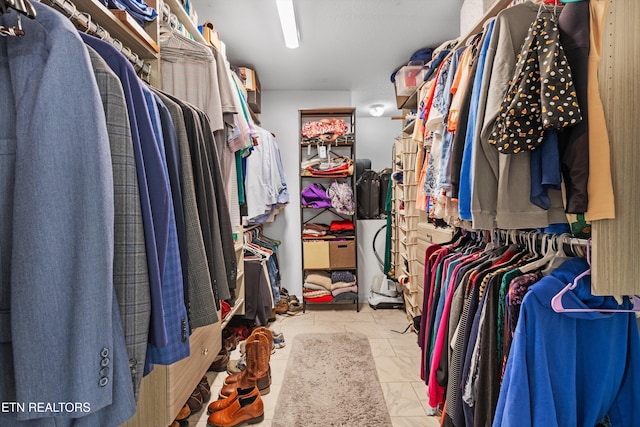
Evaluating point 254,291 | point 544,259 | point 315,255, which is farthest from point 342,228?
point 544,259

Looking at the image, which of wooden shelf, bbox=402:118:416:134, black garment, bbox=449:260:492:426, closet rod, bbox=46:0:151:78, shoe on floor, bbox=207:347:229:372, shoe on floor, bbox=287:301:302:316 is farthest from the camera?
shoe on floor, bbox=287:301:302:316

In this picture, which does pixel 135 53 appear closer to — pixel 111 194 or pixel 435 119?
pixel 111 194

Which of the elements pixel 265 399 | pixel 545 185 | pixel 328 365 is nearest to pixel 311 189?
pixel 328 365

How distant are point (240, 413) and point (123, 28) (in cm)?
177

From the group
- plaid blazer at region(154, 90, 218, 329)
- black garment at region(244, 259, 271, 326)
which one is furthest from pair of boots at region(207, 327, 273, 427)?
plaid blazer at region(154, 90, 218, 329)

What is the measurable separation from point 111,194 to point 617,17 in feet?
3.70

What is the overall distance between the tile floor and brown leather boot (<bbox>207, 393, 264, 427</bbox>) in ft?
0.19

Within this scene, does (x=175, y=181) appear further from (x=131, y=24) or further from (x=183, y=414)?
(x=183, y=414)

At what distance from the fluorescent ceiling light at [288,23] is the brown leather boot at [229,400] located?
228 cm

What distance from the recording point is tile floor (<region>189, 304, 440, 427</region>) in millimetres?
1755

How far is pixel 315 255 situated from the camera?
3.38 m

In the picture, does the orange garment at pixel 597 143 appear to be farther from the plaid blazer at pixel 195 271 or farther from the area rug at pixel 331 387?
the area rug at pixel 331 387

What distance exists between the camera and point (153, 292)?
67 centimetres

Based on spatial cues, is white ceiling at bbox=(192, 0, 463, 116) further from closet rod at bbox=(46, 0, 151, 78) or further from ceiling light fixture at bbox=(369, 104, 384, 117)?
closet rod at bbox=(46, 0, 151, 78)
